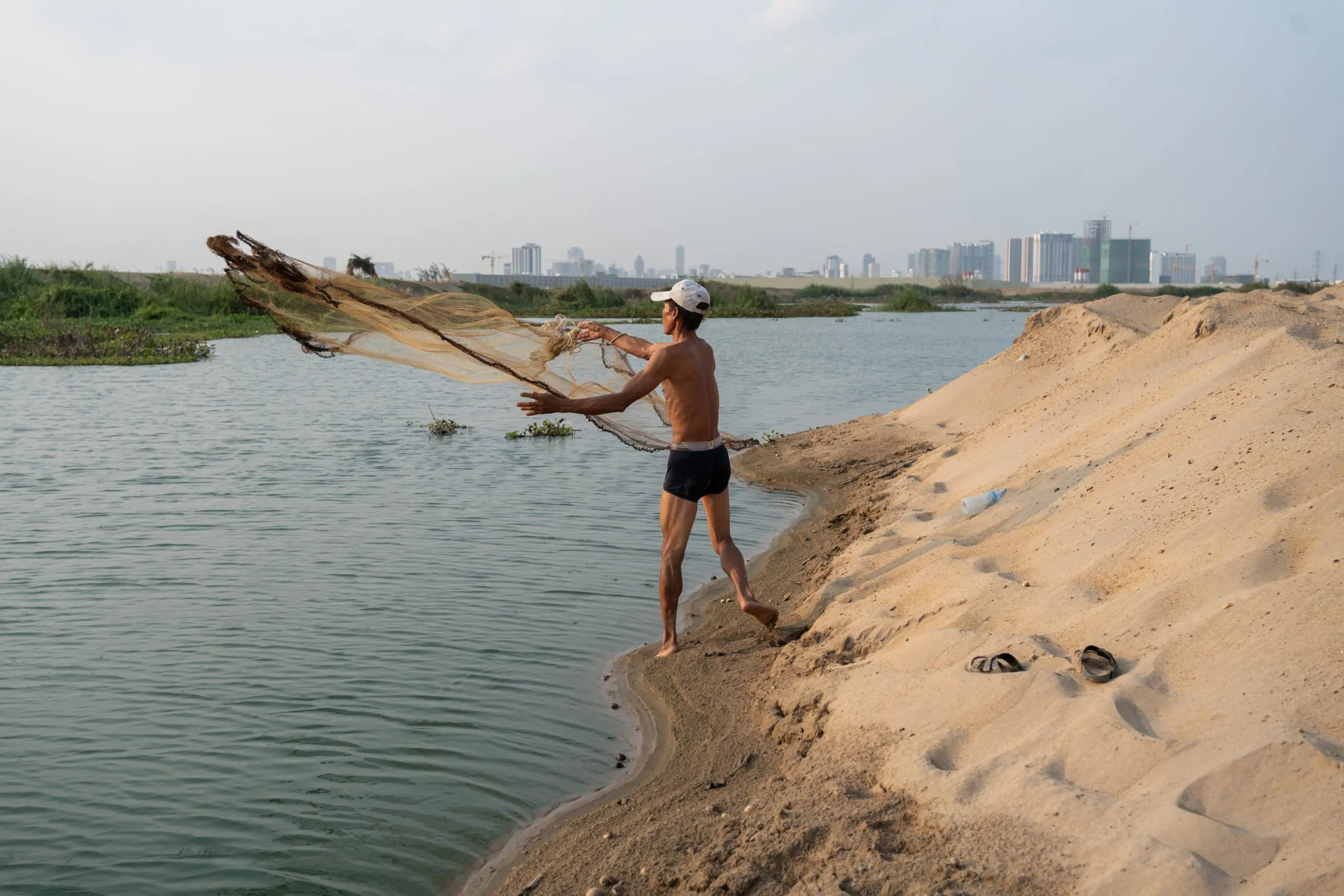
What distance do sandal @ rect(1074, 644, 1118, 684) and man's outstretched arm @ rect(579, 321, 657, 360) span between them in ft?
9.08

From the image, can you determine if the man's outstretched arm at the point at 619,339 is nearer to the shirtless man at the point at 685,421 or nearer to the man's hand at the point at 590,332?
the man's hand at the point at 590,332

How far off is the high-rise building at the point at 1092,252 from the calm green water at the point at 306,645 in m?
178

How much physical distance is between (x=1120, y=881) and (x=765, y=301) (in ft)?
239

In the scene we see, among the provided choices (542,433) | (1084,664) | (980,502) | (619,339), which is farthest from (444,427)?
(1084,664)

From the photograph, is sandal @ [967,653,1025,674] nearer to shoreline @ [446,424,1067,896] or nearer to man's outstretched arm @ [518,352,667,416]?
→ shoreline @ [446,424,1067,896]

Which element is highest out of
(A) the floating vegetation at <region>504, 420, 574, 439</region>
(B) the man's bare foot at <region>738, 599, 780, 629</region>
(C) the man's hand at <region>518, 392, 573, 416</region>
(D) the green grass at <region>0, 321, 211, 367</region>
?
(C) the man's hand at <region>518, 392, 573, 416</region>

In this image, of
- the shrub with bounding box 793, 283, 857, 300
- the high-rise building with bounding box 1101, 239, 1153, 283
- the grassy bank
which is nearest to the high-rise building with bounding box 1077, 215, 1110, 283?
the high-rise building with bounding box 1101, 239, 1153, 283

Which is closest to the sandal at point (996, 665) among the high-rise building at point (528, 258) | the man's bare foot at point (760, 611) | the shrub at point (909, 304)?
the man's bare foot at point (760, 611)

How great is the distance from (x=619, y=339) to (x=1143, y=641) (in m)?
3.27

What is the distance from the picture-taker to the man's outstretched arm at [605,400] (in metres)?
4.92

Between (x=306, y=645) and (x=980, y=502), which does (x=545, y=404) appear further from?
(x=980, y=502)

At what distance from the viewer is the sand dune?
283 cm

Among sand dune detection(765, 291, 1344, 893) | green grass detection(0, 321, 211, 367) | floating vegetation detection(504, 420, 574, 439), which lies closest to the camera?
sand dune detection(765, 291, 1344, 893)

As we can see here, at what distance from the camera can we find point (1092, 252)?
607 feet
